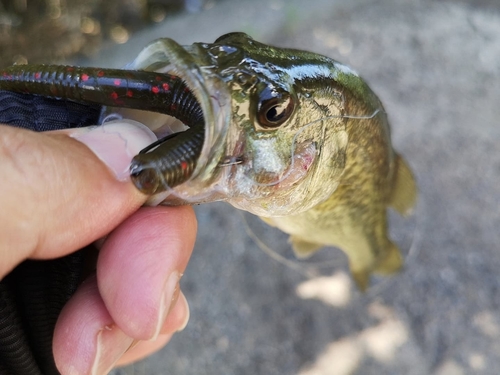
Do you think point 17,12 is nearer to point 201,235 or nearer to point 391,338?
point 201,235

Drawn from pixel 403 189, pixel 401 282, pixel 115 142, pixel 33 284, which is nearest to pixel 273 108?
pixel 115 142

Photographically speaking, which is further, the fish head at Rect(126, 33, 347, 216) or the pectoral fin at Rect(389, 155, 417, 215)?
the pectoral fin at Rect(389, 155, 417, 215)

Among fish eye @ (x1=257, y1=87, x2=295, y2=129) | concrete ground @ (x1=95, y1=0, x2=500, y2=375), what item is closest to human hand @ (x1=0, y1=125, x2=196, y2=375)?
fish eye @ (x1=257, y1=87, x2=295, y2=129)

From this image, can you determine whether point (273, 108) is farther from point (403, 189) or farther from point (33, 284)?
point (403, 189)

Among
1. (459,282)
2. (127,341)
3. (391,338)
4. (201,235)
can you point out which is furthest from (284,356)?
(127,341)

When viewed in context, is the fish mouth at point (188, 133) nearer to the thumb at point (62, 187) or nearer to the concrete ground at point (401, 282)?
the thumb at point (62, 187)

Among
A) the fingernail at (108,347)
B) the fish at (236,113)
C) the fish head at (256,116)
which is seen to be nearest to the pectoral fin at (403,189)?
the fish at (236,113)

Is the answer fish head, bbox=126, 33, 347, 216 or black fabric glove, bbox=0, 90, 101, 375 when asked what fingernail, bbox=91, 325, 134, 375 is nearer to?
black fabric glove, bbox=0, 90, 101, 375

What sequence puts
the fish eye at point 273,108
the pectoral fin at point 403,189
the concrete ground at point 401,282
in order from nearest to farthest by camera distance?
the fish eye at point 273,108, the pectoral fin at point 403,189, the concrete ground at point 401,282

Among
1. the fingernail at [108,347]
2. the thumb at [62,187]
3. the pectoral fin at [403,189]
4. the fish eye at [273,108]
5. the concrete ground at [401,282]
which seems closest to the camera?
the thumb at [62,187]
